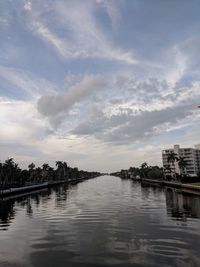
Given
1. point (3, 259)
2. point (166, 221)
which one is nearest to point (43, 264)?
point (3, 259)

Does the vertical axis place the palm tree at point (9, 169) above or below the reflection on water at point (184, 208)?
above

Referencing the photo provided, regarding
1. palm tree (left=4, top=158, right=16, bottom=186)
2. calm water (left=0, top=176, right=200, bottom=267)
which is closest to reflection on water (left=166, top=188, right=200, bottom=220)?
calm water (left=0, top=176, right=200, bottom=267)

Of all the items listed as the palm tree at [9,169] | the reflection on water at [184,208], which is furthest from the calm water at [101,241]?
the palm tree at [9,169]

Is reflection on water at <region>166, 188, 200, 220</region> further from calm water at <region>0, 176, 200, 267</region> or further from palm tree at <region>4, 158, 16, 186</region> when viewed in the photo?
palm tree at <region>4, 158, 16, 186</region>

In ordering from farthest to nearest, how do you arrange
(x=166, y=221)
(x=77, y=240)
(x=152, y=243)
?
(x=166, y=221) < (x=77, y=240) < (x=152, y=243)

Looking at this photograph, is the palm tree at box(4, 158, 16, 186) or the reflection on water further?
the palm tree at box(4, 158, 16, 186)

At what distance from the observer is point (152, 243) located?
81.0 ft

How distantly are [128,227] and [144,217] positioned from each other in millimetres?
7425

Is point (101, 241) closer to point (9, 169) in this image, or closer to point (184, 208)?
point (184, 208)

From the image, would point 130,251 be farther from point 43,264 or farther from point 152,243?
point 43,264

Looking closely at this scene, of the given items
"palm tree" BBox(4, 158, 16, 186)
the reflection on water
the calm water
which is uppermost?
"palm tree" BBox(4, 158, 16, 186)

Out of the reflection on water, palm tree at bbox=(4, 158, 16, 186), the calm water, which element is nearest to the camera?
the calm water

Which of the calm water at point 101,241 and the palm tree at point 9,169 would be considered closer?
the calm water at point 101,241

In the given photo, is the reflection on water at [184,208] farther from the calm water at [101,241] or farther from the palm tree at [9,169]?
the palm tree at [9,169]
